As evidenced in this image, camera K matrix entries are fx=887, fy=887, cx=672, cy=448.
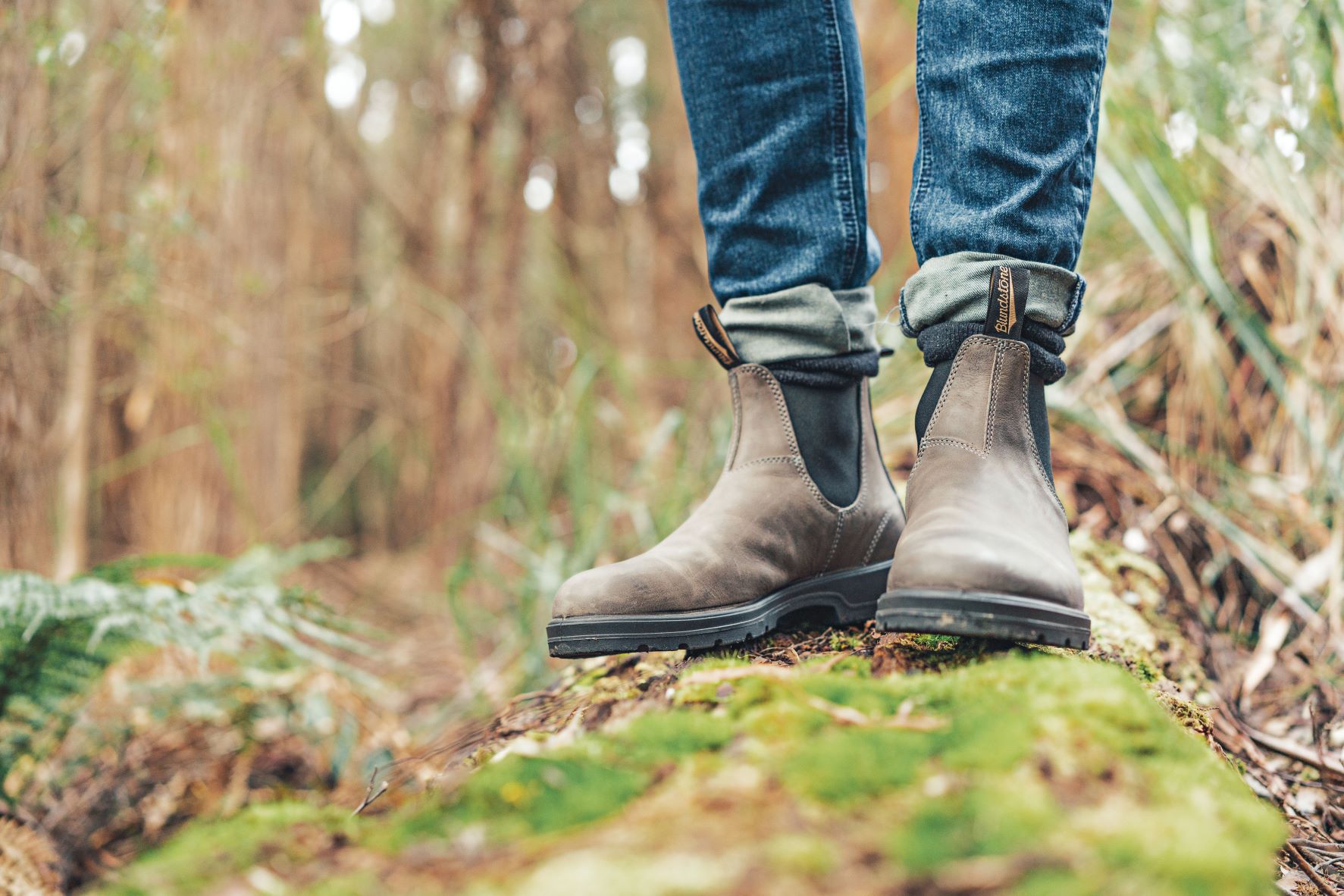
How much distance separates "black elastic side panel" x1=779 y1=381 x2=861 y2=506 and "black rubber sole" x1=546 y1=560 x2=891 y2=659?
10 centimetres

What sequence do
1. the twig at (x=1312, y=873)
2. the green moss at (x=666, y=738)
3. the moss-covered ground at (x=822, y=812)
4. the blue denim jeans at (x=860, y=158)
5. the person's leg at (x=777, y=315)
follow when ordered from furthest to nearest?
the person's leg at (x=777, y=315) → the blue denim jeans at (x=860, y=158) → the twig at (x=1312, y=873) → the green moss at (x=666, y=738) → the moss-covered ground at (x=822, y=812)

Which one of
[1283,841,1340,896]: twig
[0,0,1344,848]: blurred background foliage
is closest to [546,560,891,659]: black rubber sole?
[1283,841,1340,896]: twig

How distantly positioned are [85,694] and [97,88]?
4.06 feet

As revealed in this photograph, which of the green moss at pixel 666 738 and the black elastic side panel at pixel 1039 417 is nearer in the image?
the green moss at pixel 666 738

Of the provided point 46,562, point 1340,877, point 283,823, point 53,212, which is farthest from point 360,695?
point 1340,877

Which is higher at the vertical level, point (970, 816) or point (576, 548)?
point (970, 816)

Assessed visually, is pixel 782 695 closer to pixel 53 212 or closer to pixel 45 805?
pixel 45 805

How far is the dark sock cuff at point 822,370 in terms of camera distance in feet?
3.27

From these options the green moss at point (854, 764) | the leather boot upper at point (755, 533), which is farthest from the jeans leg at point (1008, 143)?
the green moss at point (854, 764)

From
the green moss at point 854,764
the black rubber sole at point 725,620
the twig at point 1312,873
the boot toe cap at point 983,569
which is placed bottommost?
the twig at point 1312,873

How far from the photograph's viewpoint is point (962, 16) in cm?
84

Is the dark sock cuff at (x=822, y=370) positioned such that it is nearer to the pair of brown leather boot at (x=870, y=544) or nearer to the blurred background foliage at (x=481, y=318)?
the pair of brown leather boot at (x=870, y=544)

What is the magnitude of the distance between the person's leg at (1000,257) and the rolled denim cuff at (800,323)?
11cm

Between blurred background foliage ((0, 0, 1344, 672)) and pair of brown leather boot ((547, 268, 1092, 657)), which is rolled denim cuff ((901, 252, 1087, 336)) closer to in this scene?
pair of brown leather boot ((547, 268, 1092, 657))
